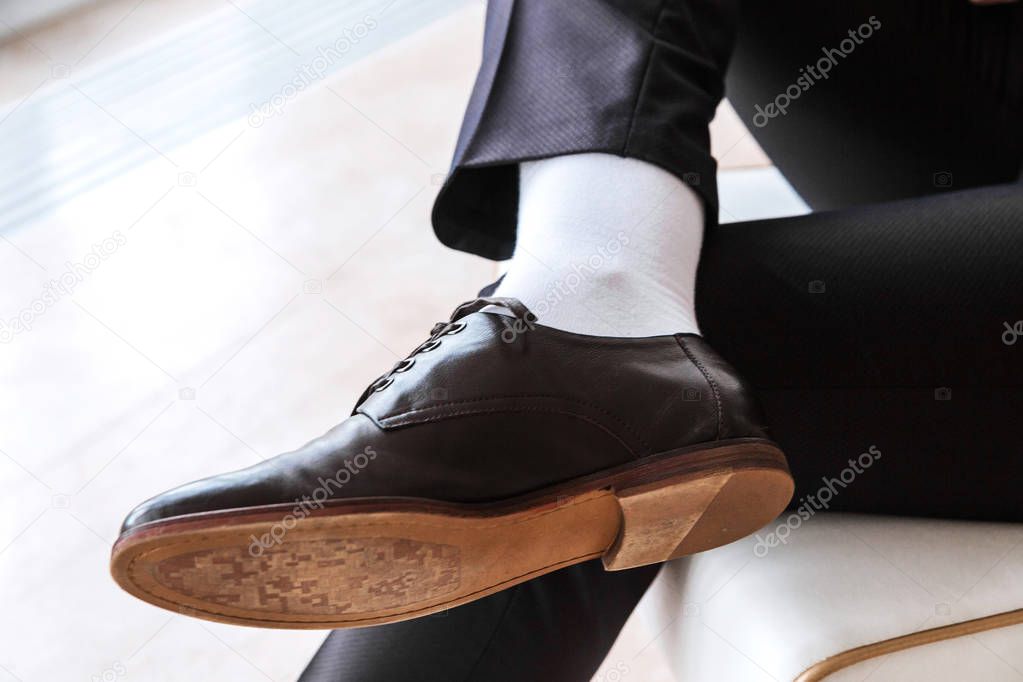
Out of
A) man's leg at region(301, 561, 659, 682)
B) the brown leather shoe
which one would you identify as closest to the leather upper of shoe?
the brown leather shoe

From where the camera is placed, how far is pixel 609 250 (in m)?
0.64

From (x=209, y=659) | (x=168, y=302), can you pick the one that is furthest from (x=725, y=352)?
(x=168, y=302)

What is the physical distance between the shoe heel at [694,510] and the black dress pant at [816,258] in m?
0.06

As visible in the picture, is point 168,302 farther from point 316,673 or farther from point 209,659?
point 316,673

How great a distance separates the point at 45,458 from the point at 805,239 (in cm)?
97

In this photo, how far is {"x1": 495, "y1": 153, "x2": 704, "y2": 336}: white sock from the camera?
62 centimetres

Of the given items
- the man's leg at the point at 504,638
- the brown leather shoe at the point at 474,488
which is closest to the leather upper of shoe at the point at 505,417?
the brown leather shoe at the point at 474,488

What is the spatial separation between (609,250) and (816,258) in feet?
0.41

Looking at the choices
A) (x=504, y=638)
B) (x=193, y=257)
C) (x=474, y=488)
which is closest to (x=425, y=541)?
(x=474, y=488)

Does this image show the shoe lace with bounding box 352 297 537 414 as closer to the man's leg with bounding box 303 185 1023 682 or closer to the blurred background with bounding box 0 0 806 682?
the man's leg with bounding box 303 185 1023 682

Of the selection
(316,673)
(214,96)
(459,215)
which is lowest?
(214,96)

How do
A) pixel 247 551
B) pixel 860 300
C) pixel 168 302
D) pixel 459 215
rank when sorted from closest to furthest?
pixel 247 551 → pixel 860 300 → pixel 459 215 → pixel 168 302

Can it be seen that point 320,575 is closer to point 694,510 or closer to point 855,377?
point 694,510

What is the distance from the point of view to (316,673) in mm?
630
